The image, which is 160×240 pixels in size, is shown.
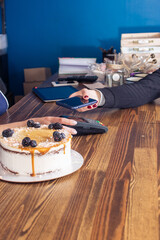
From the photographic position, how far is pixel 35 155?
92cm

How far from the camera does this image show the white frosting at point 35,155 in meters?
0.93

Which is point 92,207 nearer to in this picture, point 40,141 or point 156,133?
point 40,141

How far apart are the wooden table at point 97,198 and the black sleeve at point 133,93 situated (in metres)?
0.39

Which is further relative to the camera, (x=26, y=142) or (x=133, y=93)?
(x=133, y=93)

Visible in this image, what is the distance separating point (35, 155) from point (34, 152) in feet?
0.04

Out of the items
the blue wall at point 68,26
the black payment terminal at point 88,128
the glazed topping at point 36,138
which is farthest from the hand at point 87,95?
the blue wall at point 68,26

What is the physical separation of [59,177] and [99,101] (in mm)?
720

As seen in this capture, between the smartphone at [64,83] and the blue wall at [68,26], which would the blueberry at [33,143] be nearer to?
the smartphone at [64,83]

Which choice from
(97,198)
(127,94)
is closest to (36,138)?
(97,198)

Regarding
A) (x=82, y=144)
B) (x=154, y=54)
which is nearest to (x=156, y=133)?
(x=82, y=144)

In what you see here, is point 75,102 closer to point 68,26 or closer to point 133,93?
point 133,93

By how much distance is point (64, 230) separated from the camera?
733mm

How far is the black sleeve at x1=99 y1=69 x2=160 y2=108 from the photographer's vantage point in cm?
166

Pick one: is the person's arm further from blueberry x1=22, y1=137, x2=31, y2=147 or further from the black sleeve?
blueberry x1=22, y1=137, x2=31, y2=147
